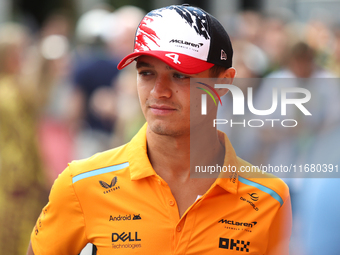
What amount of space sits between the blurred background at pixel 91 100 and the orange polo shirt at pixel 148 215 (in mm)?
266

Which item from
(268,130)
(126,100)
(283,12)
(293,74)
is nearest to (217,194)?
(268,130)

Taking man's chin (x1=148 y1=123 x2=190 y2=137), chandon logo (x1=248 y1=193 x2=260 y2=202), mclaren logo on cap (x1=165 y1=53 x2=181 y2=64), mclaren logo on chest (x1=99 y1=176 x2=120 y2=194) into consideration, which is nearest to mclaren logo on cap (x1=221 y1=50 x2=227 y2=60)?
mclaren logo on cap (x1=165 y1=53 x2=181 y2=64)

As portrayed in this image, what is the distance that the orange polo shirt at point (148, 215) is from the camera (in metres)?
2.19

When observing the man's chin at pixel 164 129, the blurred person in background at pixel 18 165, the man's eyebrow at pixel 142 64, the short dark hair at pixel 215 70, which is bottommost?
the blurred person in background at pixel 18 165

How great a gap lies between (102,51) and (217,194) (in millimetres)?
3964

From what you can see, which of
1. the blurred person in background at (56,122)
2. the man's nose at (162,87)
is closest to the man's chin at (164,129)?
the man's nose at (162,87)

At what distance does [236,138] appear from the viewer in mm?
2928

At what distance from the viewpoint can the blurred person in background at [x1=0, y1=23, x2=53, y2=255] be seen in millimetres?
4254

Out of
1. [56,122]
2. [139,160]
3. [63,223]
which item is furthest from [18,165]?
[139,160]

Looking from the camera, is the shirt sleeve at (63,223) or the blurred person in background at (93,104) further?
the blurred person in background at (93,104)

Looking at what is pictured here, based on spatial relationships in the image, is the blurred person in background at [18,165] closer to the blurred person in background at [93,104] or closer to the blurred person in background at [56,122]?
the blurred person in background at [56,122]

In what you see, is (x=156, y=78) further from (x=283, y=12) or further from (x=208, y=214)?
(x=283, y=12)

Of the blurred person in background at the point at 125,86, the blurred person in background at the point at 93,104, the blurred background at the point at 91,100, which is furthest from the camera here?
the blurred person in background at the point at 93,104

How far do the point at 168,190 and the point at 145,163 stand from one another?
18cm
